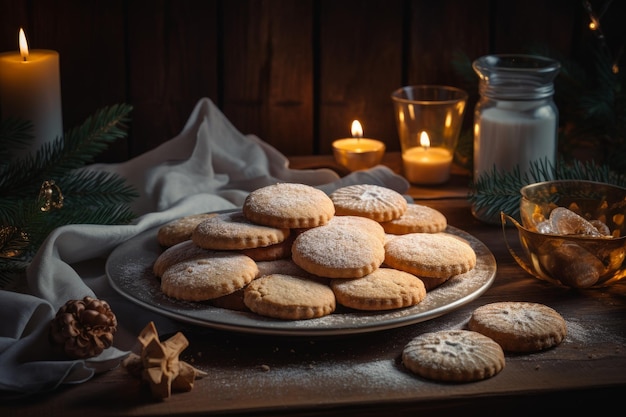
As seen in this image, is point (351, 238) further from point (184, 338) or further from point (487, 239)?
point (487, 239)

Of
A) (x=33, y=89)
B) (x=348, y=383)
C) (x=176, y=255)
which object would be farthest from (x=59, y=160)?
(x=348, y=383)

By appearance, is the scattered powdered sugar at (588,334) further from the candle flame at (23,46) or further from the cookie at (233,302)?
the candle flame at (23,46)

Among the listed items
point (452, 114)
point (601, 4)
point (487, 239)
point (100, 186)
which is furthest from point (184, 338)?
point (601, 4)

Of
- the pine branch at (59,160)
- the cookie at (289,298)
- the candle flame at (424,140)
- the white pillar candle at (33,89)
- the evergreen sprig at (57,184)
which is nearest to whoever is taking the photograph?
the cookie at (289,298)

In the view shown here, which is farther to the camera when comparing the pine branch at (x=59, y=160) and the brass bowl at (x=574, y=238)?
the pine branch at (x=59, y=160)

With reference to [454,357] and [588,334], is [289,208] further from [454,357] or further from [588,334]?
[588,334]

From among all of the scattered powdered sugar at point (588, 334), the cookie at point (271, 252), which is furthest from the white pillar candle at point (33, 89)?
the scattered powdered sugar at point (588, 334)

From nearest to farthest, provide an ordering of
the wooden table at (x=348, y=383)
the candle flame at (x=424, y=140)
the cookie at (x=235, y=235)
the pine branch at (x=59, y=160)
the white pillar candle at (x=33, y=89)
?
the wooden table at (x=348, y=383)
the cookie at (x=235, y=235)
the pine branch at (x=59, y=160)
the white pillar candle at (x=33, y=89)
the candle flame at (x=424, y=140)
